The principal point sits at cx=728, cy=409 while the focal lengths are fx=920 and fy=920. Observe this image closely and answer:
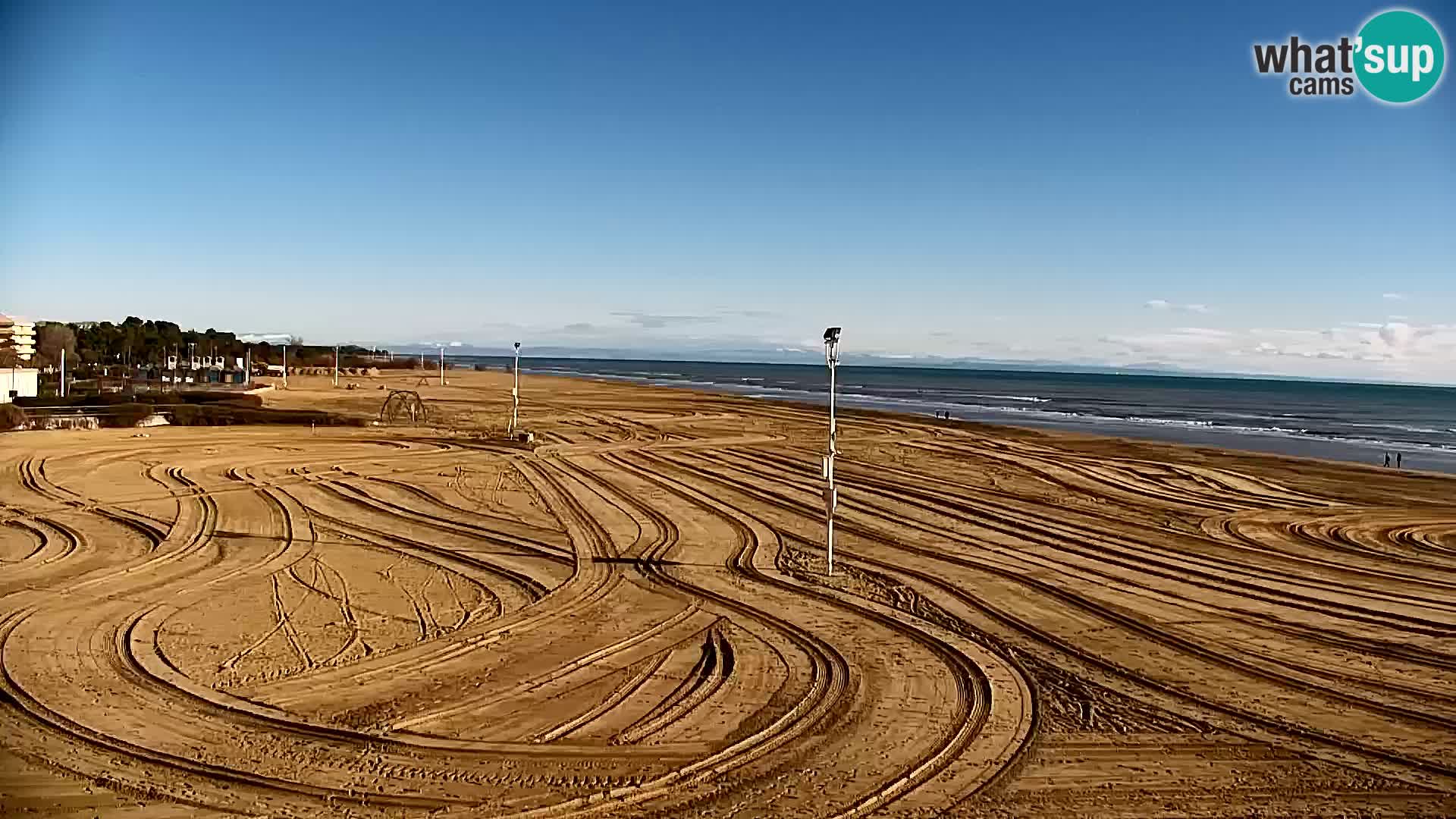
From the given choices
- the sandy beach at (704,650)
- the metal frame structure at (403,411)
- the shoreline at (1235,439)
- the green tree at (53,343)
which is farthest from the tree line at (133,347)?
the shoreline at (1235,439)

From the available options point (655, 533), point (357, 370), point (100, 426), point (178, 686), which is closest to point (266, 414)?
point (100, 426)

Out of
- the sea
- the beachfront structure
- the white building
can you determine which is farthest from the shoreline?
the beachfront structure

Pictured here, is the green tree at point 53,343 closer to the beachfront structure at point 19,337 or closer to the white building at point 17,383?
the beachfront structure at point 19,337

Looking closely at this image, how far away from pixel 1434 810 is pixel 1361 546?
43.4ft

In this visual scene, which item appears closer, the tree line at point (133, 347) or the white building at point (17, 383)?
the white building at point (17, 383)

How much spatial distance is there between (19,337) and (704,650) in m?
67.6

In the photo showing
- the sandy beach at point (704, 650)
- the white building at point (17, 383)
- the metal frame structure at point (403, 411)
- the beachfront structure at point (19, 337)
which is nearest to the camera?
the sandy beach at point (704, 650)

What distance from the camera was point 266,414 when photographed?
1499 inches

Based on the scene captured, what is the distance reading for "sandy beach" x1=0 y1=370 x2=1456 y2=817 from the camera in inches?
306

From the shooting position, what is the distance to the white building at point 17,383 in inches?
1505

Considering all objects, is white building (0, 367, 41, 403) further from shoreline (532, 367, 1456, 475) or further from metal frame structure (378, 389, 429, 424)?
shoreline (532, 367, 1456, 475)

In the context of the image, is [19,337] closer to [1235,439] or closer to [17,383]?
[17,383]

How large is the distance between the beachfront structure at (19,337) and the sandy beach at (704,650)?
1625 inches

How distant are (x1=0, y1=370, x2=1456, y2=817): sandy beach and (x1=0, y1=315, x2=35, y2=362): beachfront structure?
41274 millimetres
